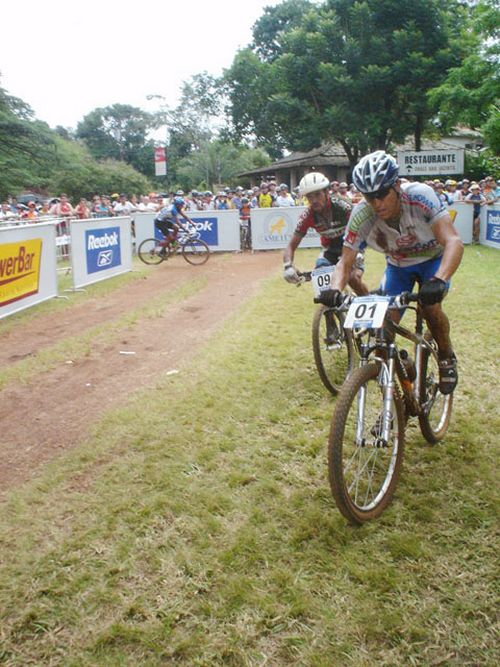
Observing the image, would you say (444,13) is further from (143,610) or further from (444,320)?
(143,610)

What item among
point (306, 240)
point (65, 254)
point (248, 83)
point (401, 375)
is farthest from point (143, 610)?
point (248, 83)

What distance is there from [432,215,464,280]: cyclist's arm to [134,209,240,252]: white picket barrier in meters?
16.5

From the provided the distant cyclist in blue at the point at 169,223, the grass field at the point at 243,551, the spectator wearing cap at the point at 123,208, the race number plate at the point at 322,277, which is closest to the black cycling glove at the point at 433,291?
the grass field at the point at 243,551

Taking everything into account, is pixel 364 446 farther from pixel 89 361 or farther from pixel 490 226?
pixel 490 226

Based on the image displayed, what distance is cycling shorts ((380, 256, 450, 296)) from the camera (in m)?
4.42

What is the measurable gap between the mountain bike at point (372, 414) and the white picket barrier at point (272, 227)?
16.3 metres

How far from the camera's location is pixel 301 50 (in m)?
34.9

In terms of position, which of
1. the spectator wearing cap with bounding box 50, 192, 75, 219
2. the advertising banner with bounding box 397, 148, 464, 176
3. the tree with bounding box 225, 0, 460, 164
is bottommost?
the spectator wearing cap with bounding box 50, 192, 75, 219

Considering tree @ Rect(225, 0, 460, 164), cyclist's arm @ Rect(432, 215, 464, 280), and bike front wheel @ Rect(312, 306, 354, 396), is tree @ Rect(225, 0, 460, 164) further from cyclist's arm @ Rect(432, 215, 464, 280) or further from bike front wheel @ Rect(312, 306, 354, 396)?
cyclist's arm @ Rect(432, 215, 464, 280)

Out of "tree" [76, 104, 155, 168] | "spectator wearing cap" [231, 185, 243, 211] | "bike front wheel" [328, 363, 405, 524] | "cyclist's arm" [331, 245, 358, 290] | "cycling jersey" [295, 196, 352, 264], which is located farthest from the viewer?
"tree" [76, 104, 155, 168]

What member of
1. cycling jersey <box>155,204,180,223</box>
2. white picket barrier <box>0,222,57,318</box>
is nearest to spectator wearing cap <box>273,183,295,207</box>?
cycling jersey <box>155,204,180,223</box>

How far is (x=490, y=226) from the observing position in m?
18.2

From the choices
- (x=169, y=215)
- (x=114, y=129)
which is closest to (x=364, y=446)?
(x=169, y=215)

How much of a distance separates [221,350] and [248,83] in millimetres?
44355
